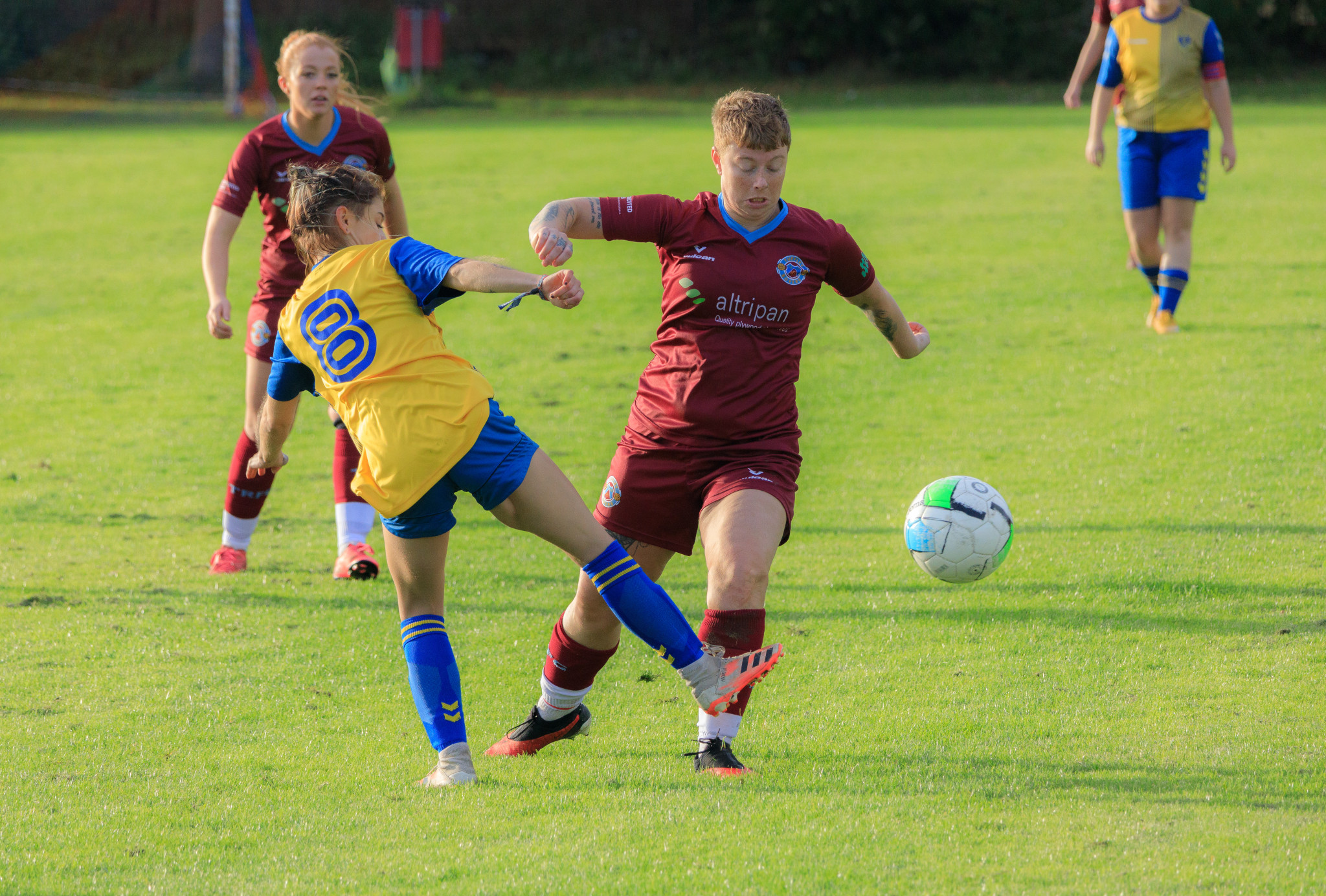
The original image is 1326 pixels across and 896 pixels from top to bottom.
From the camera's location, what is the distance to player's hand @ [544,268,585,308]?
3.34 m

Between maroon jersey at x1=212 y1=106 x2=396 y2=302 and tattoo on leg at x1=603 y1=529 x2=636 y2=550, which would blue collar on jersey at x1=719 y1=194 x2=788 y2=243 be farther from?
maroon jersey at x1=212 y1=106 x2=396 y2=302

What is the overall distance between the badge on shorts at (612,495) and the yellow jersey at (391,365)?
58cm

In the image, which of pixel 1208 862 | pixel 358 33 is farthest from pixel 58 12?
pixel 1208 862

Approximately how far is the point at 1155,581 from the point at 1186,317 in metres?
5.53

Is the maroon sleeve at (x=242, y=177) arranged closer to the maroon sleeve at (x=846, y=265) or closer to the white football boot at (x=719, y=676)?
the maroon sleeve at (x=846, y=265)

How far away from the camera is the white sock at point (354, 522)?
6112mm

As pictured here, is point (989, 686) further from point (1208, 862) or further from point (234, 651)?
point (234, 651)

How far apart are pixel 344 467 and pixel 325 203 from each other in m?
2.45

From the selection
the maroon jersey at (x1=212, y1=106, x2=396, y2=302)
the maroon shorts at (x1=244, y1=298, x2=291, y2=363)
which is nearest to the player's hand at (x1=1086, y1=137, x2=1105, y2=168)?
the maroon jersey at (x1=212, y1=106, x2=396, y2=302)

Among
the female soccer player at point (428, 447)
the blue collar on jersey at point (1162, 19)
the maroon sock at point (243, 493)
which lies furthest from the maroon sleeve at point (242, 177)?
the blue collar on jersey at point (1162, 19)

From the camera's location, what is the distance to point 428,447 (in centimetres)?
361

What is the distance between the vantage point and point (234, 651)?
16.9 ft

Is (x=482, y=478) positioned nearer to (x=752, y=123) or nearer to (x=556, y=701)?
(x=556, y=701)

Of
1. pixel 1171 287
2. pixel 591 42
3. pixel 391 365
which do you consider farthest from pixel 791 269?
pixel 591 42
